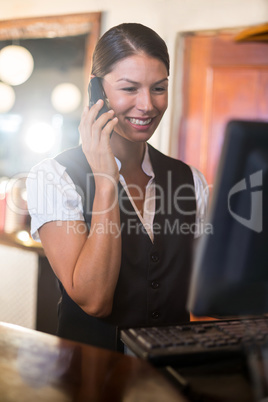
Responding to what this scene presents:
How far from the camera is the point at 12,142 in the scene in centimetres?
323

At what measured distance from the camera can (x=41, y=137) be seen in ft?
9.71

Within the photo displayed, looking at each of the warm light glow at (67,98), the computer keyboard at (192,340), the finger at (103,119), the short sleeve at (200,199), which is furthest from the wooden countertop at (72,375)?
the warm light glow at (67,98)

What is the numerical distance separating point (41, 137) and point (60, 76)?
0.88m

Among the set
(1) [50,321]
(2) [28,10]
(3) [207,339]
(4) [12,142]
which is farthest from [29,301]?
(3) [207,339]

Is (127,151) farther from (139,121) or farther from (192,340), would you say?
(192,340)

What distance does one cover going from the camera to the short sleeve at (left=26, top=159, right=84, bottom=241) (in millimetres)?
1110

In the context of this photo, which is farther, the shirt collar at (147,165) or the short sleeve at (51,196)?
the shirt collar at (147,165)

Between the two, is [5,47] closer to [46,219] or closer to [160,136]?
[160,136]

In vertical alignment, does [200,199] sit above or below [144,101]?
below

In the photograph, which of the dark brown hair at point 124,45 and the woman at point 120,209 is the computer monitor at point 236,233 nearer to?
the woman at point 120,209

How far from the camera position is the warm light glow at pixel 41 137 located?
2.95m

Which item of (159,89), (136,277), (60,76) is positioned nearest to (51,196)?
(136,277)

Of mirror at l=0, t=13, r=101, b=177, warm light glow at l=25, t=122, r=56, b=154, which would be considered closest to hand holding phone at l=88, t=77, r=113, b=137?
mirror at l=0, t=13, r=101, b=177

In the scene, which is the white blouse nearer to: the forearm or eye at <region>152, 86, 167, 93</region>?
the forearm
